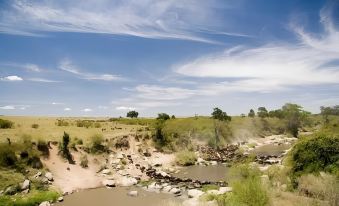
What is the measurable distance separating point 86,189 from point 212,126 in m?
44.3

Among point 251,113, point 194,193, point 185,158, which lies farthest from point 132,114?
→ point 194,193

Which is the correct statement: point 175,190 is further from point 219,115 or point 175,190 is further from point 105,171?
point 219,115

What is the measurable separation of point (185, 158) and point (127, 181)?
51.4 feet

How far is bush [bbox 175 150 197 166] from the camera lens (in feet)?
175

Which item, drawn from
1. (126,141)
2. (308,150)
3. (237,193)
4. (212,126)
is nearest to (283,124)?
(212,126)

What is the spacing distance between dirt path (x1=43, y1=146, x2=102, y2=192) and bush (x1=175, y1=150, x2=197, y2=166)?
14.6 m

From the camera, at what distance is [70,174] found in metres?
39.9

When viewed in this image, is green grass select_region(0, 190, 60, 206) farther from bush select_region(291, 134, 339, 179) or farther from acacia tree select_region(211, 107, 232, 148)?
acacia tree select_region(211, 107, 232, 148)

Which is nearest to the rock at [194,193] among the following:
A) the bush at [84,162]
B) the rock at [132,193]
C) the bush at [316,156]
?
the rock at [132,193]

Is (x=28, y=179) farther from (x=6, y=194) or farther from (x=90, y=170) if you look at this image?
(x=90, y=170)

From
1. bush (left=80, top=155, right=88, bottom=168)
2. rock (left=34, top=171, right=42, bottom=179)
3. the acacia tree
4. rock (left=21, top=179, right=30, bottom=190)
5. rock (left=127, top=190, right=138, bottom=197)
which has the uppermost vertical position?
the acacia tree

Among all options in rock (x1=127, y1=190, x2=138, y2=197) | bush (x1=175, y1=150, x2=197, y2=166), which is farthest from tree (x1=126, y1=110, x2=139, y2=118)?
rock (x1=127, y1=190, x2=138, y2=197)

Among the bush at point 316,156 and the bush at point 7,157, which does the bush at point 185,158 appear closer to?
the bush at point 316,156

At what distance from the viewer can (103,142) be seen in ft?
162
